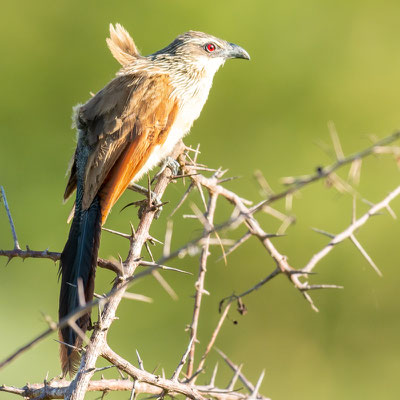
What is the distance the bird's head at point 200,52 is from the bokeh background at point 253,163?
1.15 m

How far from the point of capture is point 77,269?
6.21ft

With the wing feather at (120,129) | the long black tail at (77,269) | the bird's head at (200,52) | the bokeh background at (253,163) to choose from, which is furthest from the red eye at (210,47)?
the bokeh background at (253,163)

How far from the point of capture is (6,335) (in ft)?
12.7

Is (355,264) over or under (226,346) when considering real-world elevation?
over

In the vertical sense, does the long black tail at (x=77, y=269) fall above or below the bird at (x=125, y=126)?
below

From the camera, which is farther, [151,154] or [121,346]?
[121,346]

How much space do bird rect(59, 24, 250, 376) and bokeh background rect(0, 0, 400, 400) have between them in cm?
120

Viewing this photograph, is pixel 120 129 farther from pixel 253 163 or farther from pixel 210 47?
pixel 253 163

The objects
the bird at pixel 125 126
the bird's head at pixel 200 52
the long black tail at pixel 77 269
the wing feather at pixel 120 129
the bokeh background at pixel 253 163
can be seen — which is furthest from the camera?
the bokeh background at pixel 253 163

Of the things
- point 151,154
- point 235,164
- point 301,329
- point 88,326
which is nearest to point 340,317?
point 301,329

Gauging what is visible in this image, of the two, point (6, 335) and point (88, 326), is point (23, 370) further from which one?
point (88, 326)

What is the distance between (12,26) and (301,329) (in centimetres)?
283

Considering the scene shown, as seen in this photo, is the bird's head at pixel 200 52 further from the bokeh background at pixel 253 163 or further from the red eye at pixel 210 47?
the bokeh background at pixel 253 163

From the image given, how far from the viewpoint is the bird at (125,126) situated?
1.99m
